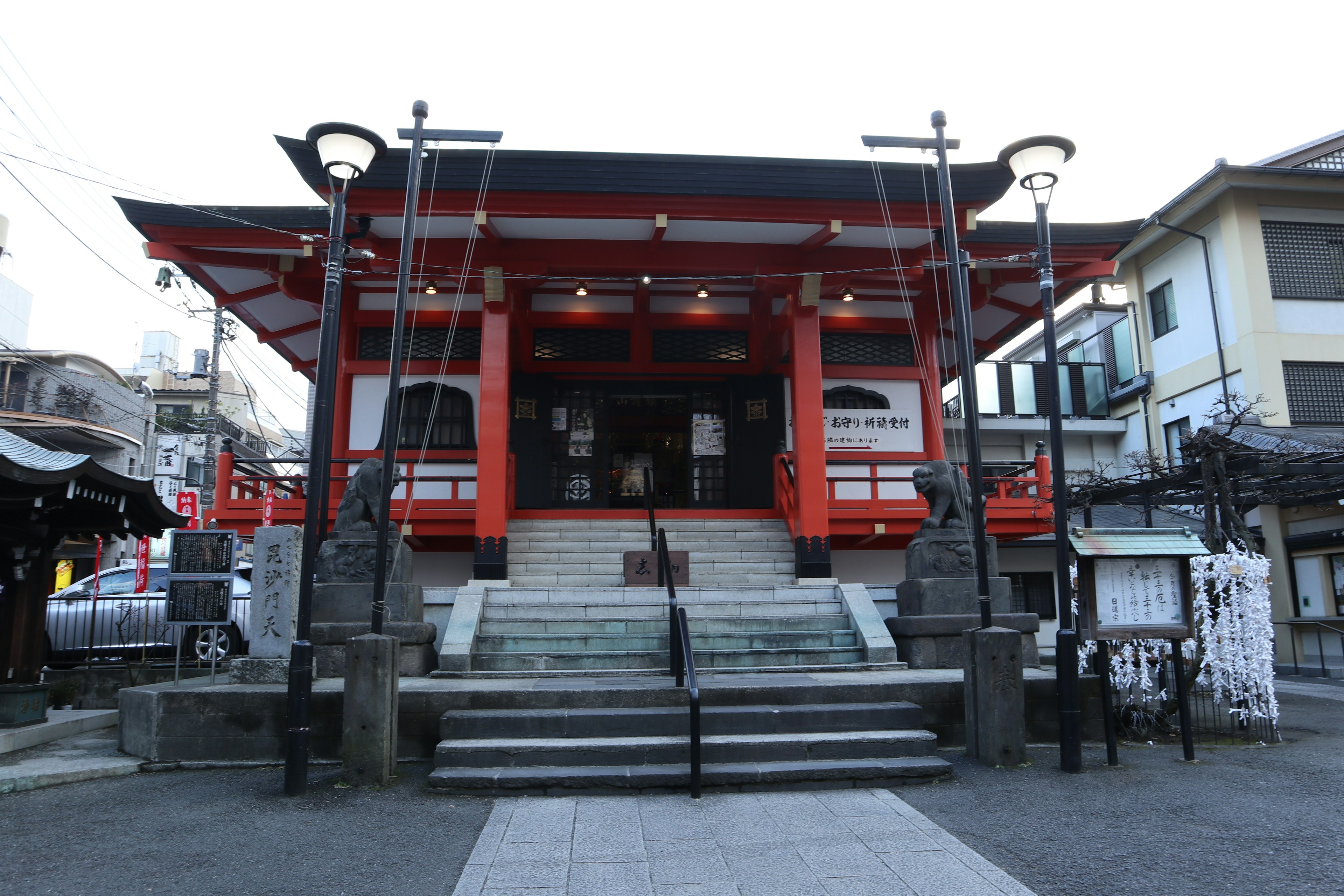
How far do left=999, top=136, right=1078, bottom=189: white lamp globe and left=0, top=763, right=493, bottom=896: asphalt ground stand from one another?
274 inches

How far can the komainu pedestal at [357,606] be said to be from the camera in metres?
8.67

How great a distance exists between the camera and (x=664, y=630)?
31.6ft

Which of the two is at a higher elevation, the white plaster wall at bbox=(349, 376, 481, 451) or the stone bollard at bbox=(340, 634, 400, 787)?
the white plaster wall at bbox=(349, 376, 481, 451)

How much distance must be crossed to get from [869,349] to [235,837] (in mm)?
12278

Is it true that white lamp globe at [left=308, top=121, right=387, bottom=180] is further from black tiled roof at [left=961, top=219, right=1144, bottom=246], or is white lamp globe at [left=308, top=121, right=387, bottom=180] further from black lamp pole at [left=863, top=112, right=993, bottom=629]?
black tiled roof at [left=961, top=219, right=1144, bottom=246]

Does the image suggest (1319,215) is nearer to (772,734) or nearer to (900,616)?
(900,616)

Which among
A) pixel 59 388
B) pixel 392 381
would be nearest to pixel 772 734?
pixel 392 381

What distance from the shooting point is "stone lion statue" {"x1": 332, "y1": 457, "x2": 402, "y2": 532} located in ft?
30.7

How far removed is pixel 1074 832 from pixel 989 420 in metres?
17.4

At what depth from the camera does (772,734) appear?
273 inches

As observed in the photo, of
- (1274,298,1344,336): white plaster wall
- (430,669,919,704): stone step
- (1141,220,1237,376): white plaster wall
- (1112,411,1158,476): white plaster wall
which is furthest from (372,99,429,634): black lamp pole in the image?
(1112,411,1158,476): white plaster wall

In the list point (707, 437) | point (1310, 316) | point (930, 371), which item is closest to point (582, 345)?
point (707, 437)

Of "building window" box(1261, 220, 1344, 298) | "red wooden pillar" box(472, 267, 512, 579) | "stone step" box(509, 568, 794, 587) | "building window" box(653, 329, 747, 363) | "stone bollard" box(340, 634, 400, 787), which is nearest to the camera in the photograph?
"stone bollard" box(340, 634, 400, 787)

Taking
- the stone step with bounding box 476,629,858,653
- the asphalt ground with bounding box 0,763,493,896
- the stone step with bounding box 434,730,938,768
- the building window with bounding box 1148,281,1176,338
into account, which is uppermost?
the building window with bounding box 1148,281,1176,338
